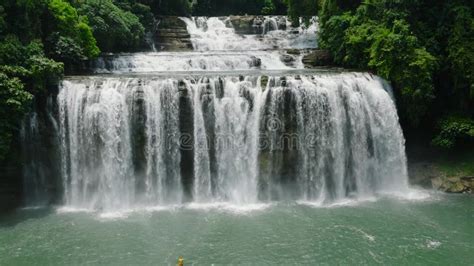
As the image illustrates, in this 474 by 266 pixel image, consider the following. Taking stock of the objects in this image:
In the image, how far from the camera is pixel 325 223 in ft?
45.9

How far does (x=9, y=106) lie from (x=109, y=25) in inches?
389

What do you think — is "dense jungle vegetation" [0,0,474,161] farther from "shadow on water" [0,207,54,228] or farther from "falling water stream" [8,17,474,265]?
"shadow on water" [0,207,54,228]

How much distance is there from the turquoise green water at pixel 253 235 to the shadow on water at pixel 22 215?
0.03 meters

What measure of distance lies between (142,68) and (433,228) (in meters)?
14.1

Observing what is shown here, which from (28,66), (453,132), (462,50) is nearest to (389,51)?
(462,50)

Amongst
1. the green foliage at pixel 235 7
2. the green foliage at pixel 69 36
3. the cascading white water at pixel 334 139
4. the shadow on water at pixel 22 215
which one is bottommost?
the shadow on water at pixel 22 215

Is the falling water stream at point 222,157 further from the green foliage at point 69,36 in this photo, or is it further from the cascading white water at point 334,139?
the green foliage at point 69,36

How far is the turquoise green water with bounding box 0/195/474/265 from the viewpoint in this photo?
1184cm

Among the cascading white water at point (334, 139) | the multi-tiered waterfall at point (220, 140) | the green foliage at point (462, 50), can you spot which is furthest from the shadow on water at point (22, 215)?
the green foliage at point (462, 50)

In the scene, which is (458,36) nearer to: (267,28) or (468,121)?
(468,121)

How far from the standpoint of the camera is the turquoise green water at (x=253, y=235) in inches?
466

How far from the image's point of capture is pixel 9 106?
574 inches

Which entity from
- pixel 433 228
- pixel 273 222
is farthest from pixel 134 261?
pixel 433 228

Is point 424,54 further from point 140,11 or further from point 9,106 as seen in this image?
point 140,11
